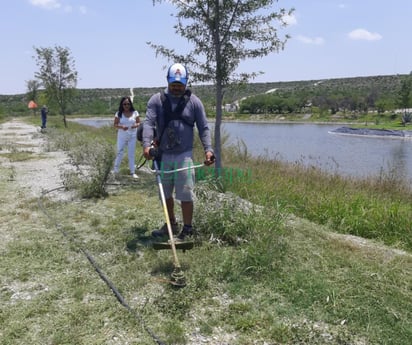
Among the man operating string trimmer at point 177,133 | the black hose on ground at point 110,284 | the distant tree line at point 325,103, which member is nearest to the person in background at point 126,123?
the black hose on ground at point 110,284

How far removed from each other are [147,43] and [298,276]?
605 cm

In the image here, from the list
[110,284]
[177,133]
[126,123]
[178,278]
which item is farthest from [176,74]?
[126,123]

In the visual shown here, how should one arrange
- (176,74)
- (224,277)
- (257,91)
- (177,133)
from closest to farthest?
(224,277)
(176,74)
(177,133)
(257,91)

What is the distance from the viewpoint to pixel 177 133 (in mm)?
4406

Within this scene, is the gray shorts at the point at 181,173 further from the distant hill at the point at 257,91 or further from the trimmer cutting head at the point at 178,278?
the distant hill at the point at 257,91

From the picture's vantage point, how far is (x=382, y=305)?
3365 mm

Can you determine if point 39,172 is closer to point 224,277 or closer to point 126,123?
point 126,123

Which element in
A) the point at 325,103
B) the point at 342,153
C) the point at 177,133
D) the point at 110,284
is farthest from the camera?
the point at 325,103

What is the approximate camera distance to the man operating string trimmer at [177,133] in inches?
173

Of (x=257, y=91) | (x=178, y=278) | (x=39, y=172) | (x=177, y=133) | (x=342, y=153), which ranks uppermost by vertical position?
(x=257, y=91)

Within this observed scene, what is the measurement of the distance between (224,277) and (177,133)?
1663mm

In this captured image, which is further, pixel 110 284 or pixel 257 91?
pixel 257 91

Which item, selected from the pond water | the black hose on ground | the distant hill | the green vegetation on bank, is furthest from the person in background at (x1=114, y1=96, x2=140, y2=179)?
the distant hill

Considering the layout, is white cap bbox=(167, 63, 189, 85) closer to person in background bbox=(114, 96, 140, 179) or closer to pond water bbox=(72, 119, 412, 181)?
person in background bbox=(114, 96, 140, 179)
